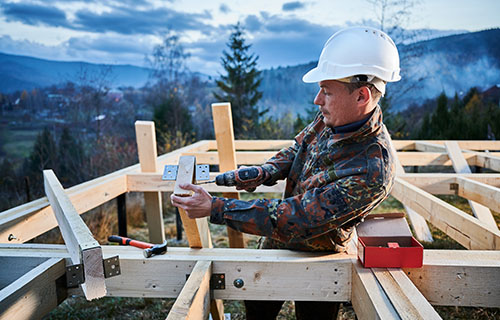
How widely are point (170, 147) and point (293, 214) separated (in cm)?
1055

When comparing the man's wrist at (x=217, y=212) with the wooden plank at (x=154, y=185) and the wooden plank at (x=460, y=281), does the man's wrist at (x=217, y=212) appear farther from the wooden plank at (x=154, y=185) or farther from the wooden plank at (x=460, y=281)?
the wooden plank at (x=154, y=185)

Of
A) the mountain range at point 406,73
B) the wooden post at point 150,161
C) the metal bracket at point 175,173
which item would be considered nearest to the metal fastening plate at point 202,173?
the metal bracket at point 175,173

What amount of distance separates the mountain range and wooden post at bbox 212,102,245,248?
39.2 ft

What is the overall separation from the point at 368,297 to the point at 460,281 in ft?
1.82

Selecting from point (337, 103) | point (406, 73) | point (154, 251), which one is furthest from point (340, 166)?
point (406, 73)

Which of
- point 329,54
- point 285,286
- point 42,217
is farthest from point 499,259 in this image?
point 42,217

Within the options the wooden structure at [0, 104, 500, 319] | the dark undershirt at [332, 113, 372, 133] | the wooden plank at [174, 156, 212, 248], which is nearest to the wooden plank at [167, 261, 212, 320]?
the wooden structure at [0, 104, 500, 319]

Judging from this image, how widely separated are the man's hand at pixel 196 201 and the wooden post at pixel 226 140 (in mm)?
1853

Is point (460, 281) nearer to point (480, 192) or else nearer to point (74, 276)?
point (480, 192)

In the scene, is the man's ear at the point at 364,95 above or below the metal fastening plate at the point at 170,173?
above

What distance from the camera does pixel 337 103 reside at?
1.75 meters

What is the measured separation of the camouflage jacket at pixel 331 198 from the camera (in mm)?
1597

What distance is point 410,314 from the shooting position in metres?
1.36

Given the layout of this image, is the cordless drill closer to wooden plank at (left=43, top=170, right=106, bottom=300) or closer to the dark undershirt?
the dark undershirt
